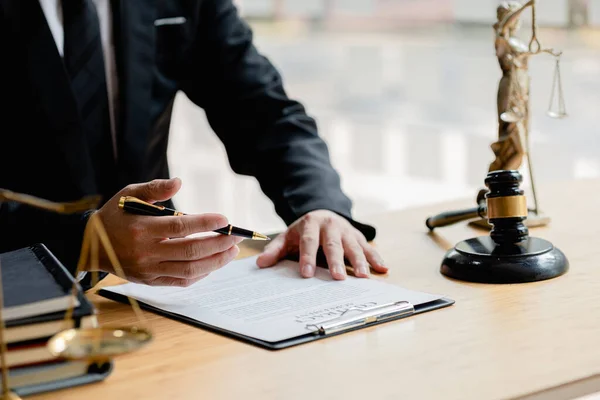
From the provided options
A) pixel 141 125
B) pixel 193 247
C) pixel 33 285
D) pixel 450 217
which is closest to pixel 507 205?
pixel 450 217

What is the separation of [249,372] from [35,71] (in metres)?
0.93

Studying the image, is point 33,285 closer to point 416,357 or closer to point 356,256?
point 416,357

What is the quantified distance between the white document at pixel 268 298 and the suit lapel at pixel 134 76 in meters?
0.54

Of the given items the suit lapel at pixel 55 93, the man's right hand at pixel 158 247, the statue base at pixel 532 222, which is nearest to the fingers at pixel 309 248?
the man's right hand at pixel 158 247

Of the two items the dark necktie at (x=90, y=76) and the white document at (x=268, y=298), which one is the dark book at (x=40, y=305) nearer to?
the white document at (x=268, y=298)

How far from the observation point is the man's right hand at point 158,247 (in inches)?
48.9

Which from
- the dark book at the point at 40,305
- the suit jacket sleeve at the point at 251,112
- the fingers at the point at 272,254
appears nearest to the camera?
the dark book at the point at 40,305

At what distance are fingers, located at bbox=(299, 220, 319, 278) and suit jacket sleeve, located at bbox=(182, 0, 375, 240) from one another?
0.23m

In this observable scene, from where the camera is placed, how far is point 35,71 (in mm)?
1686

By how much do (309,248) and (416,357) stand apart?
1.46 ft

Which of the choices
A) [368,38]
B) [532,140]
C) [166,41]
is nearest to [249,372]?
[166,41]

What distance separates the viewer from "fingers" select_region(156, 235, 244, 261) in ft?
4.08

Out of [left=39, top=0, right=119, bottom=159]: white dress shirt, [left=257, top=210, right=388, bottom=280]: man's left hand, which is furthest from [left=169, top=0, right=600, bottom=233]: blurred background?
[left=257, top=210, right=388, bottom=280]: man's left hand

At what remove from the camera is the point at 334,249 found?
1425mm
